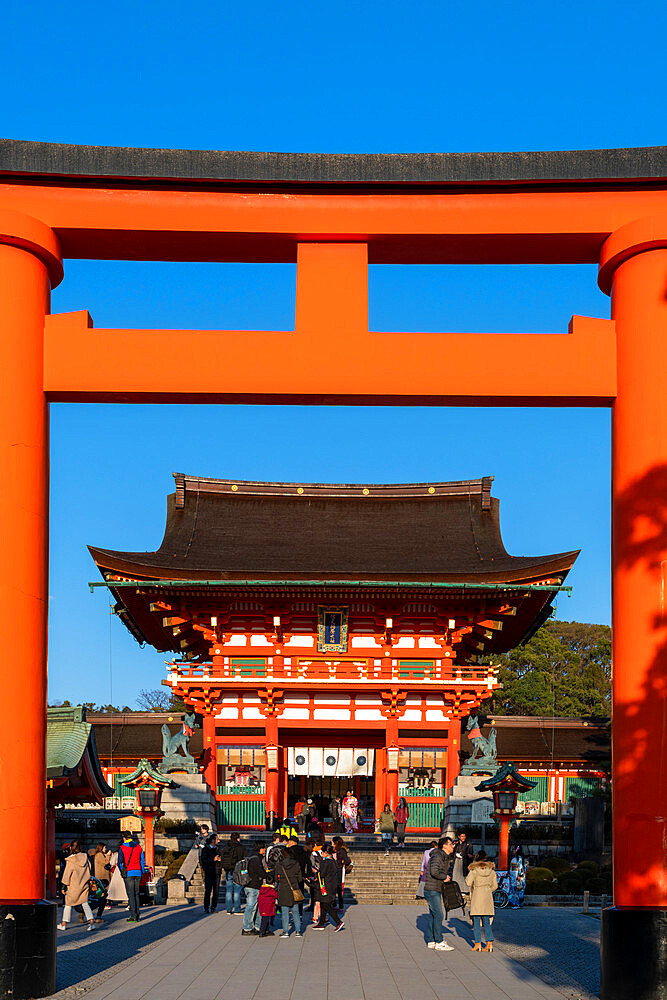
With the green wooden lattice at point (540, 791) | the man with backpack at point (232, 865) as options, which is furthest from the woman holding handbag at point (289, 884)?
the green wooden lattice at point (540, 791)

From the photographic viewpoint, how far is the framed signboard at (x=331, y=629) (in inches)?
1404

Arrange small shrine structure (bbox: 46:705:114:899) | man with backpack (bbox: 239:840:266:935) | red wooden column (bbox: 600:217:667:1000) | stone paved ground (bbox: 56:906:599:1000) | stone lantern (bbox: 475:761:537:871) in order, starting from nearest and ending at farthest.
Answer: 1. red wooden column (bbox: 600:217:667:1000)
2. stone paved ground (bbox: 56:906:599:1000)
3. man with backpack (bbox: 239:840:266:935)
4. small shrine structure (bbox: 46:705:114:899)
5. stone lantern (bbox: 475:761:537:871)

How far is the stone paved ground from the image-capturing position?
12688mm

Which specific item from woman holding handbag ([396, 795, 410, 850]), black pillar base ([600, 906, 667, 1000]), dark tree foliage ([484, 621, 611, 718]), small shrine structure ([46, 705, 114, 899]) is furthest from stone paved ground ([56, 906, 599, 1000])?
dark tree foliage ([484, 621, 611, 718])

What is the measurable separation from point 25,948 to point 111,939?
7740 mm

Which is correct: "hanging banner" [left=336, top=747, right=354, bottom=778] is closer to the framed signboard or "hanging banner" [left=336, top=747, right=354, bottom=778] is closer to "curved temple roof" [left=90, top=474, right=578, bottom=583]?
the framed signboard

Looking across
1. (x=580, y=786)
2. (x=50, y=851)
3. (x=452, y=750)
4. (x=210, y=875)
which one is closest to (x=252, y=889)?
(x=210, y=875)

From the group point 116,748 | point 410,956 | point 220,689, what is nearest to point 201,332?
point 410,956

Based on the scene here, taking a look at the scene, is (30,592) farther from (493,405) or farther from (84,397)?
(493,405)

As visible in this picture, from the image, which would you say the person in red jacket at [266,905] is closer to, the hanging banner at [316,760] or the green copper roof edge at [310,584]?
the green copper roof edge at [310,584]

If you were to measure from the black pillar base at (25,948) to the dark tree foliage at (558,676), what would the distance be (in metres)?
51.5

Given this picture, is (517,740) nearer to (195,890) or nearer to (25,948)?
(195,890)

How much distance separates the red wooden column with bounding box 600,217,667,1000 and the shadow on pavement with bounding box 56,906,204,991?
5.28m

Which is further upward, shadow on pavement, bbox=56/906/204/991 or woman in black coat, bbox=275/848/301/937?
woman in black coat, bbox=275/848/301/937
